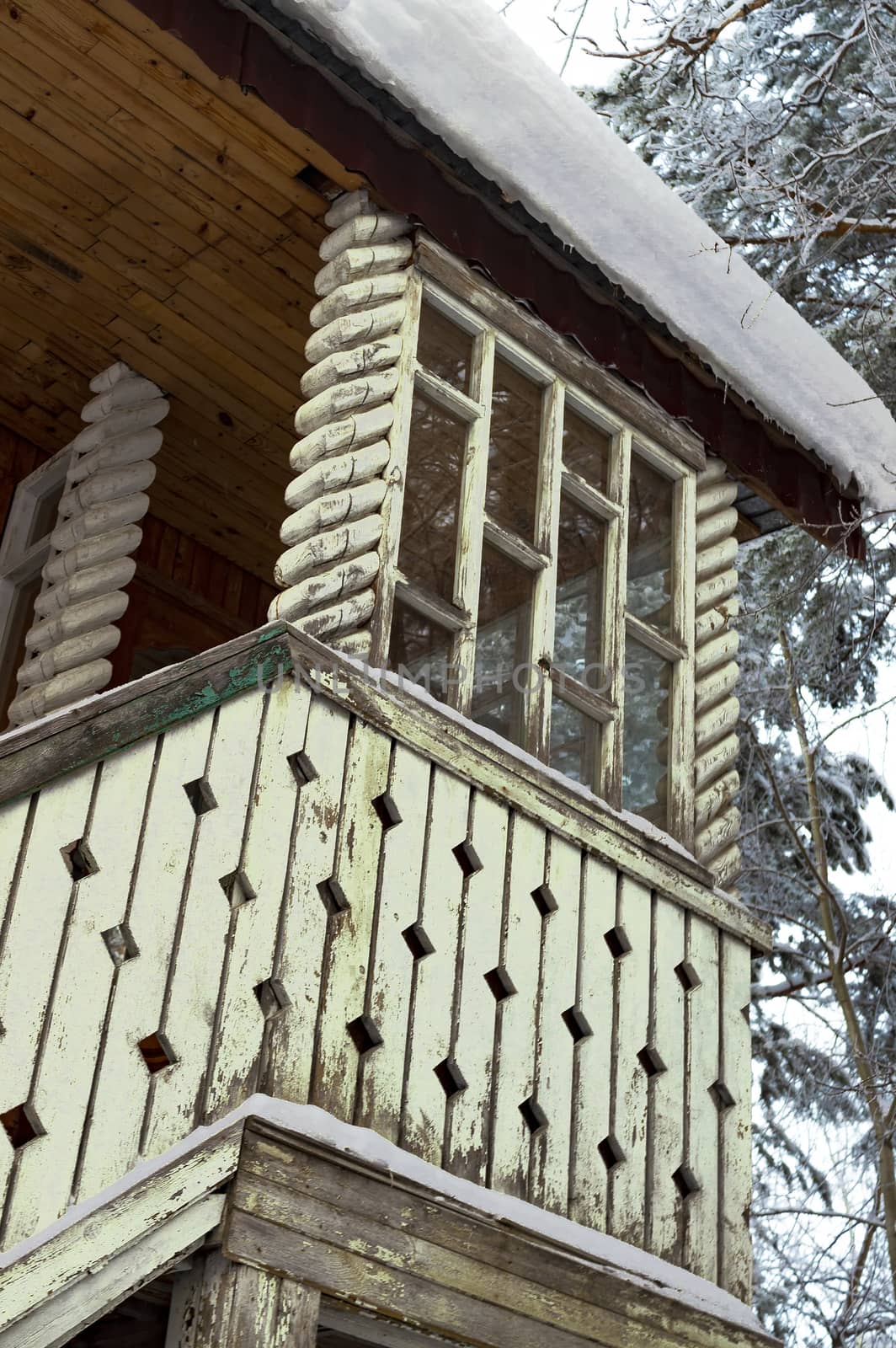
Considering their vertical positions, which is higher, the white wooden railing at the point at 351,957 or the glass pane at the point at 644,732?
the glass pane at the point at 644,732

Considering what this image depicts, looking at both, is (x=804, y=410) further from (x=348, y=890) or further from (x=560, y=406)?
(x=348, y=890)

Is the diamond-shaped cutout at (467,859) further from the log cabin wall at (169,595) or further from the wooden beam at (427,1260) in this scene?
the log cabin wall at (169,595)

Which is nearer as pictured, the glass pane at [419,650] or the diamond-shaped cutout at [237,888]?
the diamond-shaped cutout at [237,888]

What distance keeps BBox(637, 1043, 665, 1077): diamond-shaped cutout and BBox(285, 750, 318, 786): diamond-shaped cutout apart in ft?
4.66

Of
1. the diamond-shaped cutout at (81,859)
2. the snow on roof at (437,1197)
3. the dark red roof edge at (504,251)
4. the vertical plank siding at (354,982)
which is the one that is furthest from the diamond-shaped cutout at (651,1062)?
the dark red roof edge at (504,251)

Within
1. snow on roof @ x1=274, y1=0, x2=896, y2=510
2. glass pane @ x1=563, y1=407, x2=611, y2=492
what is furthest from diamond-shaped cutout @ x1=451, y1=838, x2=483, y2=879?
snow on roof @ x1=274, y1=0, x2=896, y2=510

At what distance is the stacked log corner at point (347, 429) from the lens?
423cm

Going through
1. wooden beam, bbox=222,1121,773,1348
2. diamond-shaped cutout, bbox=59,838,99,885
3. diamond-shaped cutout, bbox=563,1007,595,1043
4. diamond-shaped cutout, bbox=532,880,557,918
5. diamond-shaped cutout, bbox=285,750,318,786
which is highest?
diamond-shaped cutout, bbox=532,880,557,918

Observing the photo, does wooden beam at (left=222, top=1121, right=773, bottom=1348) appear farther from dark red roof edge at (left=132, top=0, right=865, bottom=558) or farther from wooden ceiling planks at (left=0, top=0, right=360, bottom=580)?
wooden ceiling planks at (left=0, top=0, right=360, bottom=580)

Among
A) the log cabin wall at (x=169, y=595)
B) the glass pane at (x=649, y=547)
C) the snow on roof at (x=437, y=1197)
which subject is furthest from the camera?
the log cabin wall at (x=169, y=595)

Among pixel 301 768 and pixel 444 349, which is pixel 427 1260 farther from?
pixel 444 349

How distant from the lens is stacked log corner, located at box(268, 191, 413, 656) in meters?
4.23

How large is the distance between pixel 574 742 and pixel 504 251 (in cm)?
157

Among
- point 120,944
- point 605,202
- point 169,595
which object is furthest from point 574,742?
point 169,595
